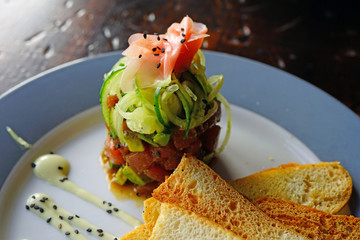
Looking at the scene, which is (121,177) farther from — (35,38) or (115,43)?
(35,38)

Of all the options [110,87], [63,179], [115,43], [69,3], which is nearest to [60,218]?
[63,179]

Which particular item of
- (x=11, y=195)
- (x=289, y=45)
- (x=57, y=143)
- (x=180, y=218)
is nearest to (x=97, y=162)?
(x=57, y=143)

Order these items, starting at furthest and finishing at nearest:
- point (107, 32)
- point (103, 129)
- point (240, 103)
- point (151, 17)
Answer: point (151, 17)
point (107, 32)
point (240, 103)
point (103, 129)

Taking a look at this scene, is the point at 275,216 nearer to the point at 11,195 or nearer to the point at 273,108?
the point at 273,108

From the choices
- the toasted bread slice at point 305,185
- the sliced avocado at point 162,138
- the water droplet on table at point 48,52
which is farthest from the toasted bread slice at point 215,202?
the water droplet on table at point 48,52

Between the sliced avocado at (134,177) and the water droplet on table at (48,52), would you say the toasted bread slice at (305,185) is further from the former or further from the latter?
the water droplet on table at (48,52)

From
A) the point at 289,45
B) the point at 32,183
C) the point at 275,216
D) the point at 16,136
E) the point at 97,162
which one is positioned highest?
the point at 16,136

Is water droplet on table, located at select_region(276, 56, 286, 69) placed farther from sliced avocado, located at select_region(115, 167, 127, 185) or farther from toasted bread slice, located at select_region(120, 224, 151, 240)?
toasted bread slice, located at select_region(120, 224, 151, 240)
